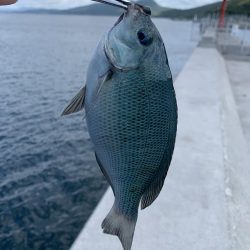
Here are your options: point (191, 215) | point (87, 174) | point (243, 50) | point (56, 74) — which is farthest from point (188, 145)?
point (243, 50)

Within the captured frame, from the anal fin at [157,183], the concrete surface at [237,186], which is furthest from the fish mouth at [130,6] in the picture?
the concrete surface at [237,186]

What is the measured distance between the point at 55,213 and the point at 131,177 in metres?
5.87

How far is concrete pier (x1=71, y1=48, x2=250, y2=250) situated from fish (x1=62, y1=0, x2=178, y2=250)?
188 centimetres

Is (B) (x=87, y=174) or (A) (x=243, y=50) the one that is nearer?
(B) (x=87, y=174)

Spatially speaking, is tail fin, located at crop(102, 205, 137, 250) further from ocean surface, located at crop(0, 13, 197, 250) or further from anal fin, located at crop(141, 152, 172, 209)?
ocean surface, located at crop(0, 13, 197, 250)

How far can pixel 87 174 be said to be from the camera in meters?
8.66

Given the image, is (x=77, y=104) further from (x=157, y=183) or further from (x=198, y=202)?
(x=198, y=202)

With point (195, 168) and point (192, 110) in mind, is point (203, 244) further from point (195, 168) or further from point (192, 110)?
point (192, 110)

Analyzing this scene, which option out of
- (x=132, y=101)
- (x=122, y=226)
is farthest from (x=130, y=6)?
(x=122, y=226)

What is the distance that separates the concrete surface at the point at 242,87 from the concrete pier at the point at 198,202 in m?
1.74

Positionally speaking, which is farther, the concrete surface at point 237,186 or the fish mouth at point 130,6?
the concrete surface at point 237,186

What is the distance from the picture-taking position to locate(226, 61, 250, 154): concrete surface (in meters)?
8.86

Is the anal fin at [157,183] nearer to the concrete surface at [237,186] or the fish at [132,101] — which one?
the fish at [132,101]

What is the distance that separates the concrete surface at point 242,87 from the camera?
29.1 feet
